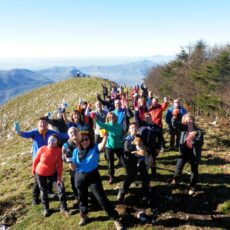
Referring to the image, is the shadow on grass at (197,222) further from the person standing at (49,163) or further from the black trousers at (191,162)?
the person standing at (49,163)

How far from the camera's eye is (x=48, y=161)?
995 cm

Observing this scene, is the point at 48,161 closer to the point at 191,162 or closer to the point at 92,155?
the point at 92,155

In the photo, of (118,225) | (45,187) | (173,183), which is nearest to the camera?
(118,225)

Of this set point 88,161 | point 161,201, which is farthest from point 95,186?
point 161,201

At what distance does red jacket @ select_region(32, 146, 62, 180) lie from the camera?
32.5ft

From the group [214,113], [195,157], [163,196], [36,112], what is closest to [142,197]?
[163,196]

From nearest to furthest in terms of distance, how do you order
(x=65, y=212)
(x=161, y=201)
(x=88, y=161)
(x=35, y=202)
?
(x=88, y=161) → (x=65, y=212) → (x=161, y=201) → (x=35, y=202)

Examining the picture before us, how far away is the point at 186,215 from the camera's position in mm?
9945

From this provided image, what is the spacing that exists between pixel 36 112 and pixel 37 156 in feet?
139

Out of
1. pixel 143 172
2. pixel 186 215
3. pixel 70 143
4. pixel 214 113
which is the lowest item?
pixel 214 113

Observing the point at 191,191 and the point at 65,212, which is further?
the point at 191,191

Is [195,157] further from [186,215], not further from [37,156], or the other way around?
[37,156]

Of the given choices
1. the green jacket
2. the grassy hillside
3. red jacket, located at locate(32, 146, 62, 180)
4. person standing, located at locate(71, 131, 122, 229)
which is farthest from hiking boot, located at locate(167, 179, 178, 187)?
red jacket, located at locate(32, 146, 62, 180)

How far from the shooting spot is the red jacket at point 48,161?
991 centimetres
